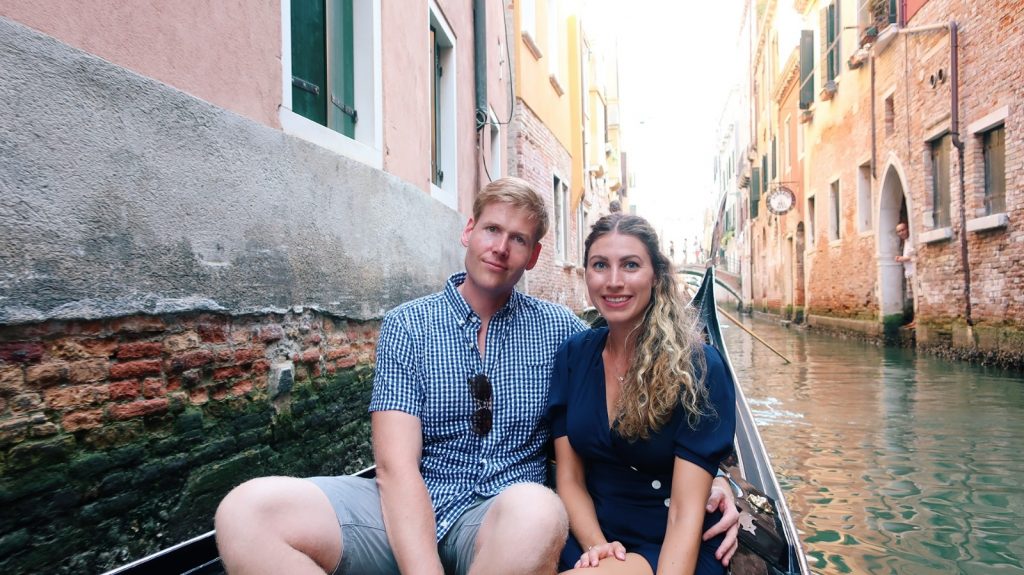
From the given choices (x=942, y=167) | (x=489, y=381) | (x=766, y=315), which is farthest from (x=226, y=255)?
(x=766, y=315)

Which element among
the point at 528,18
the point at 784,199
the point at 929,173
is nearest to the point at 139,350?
the point at 528,18

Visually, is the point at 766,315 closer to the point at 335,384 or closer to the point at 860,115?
the point at 860,115

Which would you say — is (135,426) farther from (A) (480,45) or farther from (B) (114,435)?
(A) (480,45)

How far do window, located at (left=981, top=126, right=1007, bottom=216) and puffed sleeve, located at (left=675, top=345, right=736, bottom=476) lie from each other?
6.56 m

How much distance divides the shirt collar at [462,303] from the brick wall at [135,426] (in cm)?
84

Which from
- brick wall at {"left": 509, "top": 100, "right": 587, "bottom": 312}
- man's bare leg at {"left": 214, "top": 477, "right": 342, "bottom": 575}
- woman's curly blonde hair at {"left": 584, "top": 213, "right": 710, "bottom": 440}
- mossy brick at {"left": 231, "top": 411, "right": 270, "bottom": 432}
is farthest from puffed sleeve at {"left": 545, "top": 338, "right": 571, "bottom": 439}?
brick wall at {"left": 509, "top": 100, "right": 587, "bottom": 312}

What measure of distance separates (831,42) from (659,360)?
42.4 ft

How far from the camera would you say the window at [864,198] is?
37.7ft

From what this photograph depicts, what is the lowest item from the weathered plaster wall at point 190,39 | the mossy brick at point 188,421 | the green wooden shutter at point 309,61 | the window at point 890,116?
the mossy brick at point 188,421

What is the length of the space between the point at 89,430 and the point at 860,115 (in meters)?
11.8

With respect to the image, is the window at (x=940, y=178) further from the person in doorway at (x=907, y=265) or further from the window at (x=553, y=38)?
the window at (x=553, y=38)

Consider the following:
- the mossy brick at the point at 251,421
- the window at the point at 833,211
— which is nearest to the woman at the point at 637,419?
the mossy brick at the point at 251,421

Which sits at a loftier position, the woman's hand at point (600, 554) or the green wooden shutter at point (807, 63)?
the green wooden shutter at point (807, 63)

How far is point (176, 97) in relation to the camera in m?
2.07
